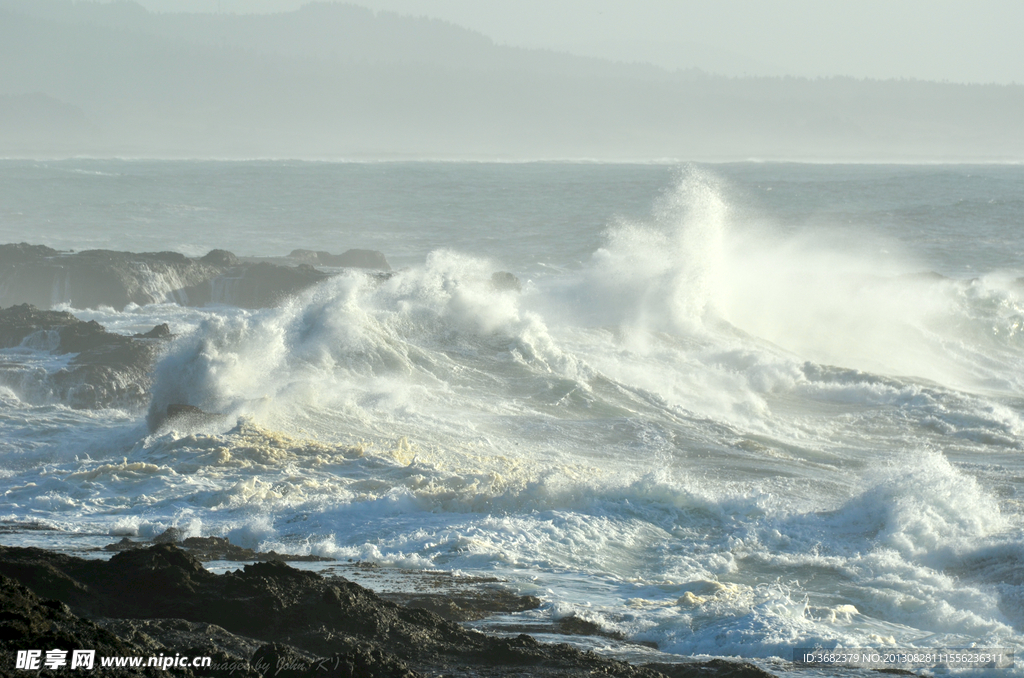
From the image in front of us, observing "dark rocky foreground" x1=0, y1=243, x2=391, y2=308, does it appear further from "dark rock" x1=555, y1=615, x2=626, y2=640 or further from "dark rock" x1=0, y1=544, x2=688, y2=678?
"dark rock" x1=555, y1=615, x2=626, y2=640

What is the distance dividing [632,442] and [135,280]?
48.3 ft

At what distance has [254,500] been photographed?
33.9ft

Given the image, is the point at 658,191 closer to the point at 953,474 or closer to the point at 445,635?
→ the point at 953,474

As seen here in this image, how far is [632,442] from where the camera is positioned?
554 inches

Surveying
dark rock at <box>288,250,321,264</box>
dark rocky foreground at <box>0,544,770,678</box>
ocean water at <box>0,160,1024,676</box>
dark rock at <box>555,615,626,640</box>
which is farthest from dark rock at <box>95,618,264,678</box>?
dark rock at <box>288,250,321,264</box>

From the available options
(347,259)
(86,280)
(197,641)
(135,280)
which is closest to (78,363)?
(135,280)

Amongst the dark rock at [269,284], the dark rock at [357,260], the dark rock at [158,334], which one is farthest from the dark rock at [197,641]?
the dark rock at [357,260]

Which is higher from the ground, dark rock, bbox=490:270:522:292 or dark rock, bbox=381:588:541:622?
dark rock, bbox=490:270:522:292

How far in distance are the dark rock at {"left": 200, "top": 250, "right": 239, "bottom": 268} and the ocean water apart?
113 inches

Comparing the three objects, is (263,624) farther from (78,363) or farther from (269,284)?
(269,284)

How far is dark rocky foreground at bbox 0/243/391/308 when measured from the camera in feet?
76.2

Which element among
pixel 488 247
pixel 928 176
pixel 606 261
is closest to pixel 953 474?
pixel 606 261

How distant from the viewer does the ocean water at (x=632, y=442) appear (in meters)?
8.55

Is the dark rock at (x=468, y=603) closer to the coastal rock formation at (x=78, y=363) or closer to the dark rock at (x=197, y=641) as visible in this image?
the dark rock at (x=197, y=641)
